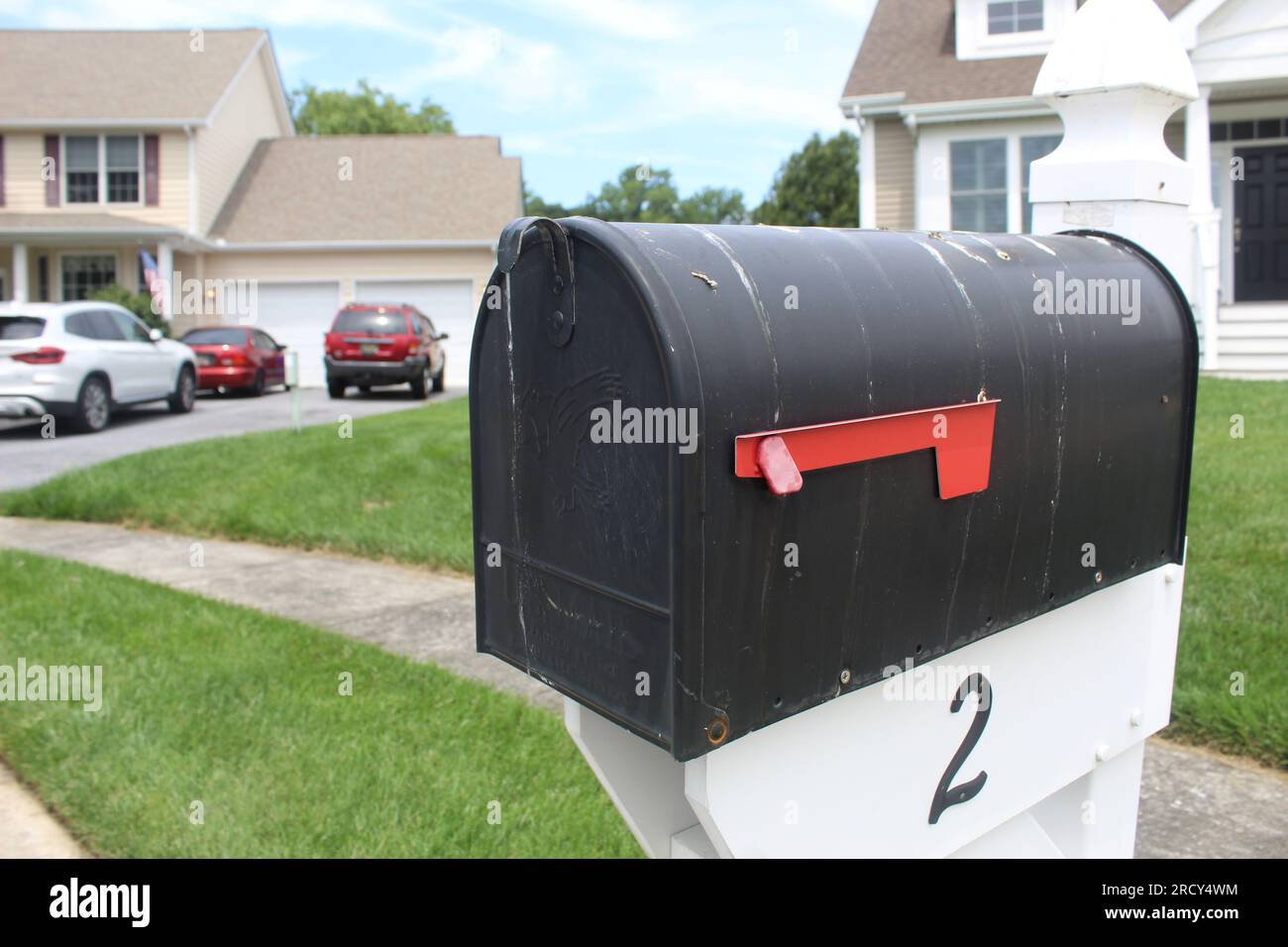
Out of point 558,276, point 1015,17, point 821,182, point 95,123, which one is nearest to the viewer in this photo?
point 558,276

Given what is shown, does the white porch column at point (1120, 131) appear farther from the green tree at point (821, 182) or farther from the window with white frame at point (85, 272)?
the green tree at point (821, 182)

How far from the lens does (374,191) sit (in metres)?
25.7

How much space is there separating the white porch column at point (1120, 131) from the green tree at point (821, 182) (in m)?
43.2

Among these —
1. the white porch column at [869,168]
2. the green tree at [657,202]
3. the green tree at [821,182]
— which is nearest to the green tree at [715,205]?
the green tree at [657,202]

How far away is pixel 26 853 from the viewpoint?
10.8ft

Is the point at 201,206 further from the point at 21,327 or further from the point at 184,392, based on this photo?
the point at 21,327

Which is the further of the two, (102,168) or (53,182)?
(102,168)

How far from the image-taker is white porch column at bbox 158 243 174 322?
→ 898 inches

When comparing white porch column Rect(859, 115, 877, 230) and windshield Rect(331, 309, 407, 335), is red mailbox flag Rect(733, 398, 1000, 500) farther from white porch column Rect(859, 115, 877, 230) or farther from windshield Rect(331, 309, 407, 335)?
windshield Rect(331, 309, 407, 335)

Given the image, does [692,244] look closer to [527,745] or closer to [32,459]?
[527,745]

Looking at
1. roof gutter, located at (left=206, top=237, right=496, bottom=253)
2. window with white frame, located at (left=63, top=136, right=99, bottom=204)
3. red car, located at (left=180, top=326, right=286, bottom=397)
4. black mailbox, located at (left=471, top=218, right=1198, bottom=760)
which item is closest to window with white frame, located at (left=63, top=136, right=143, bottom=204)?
window with white frame, located at (left=63, top=136, right=99, bottom=204)

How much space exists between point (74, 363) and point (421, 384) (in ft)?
19.3

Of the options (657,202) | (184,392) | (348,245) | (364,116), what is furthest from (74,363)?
(657,202)

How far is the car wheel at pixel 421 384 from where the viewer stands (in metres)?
18.4
